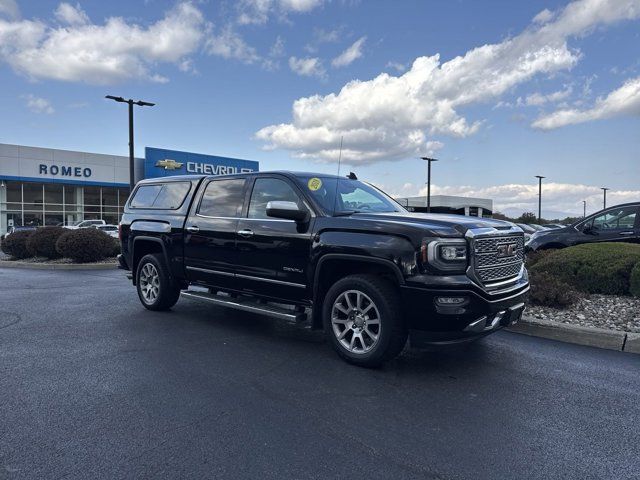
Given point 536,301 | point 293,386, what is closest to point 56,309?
point 293,386

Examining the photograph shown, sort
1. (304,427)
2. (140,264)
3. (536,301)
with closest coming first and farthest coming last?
(304,427), (536,301), (140,264)

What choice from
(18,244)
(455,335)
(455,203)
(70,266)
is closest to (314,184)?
(455,335)

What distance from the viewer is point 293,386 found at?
4168 mm

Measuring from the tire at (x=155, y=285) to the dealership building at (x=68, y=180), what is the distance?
2901cm

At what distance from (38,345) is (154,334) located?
1.25m

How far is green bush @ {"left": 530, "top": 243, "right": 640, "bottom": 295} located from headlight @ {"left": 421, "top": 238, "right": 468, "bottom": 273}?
14.2ft

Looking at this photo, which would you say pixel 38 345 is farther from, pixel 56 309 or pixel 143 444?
pixel 143 444

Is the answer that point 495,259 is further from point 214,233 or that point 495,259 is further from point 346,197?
point 214,233

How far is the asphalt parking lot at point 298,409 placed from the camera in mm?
2908

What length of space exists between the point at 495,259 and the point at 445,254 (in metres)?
0.70

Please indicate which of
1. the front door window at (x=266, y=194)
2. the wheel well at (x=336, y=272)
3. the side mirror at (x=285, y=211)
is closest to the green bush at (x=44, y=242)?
the front door window at (x=266, y=194)

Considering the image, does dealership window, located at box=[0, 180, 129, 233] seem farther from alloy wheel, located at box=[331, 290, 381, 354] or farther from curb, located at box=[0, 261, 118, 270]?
alloy wheel, located at box=[331, 290, 381, 354]

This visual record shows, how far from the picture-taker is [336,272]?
16.3ft

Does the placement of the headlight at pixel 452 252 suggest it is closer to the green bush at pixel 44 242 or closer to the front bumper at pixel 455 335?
the front bumper at pixel 455 335
